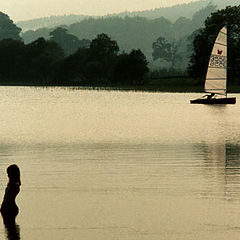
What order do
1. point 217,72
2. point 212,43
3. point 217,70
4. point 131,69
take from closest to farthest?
point 217,70 < point 217,72 < point 212,43 < point 131,69

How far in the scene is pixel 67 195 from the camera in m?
23.6

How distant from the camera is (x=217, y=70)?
109m

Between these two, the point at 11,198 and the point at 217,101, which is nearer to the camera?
the point at 11,198

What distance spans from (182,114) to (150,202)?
189 ft

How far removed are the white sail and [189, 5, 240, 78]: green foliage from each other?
46.3 m

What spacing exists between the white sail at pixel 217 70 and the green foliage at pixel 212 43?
4628 centimetres

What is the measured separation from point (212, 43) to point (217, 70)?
5282 cm

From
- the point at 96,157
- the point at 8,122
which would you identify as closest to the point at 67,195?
the point at 96,157

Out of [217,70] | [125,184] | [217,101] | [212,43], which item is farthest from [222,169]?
Result: [212,43]

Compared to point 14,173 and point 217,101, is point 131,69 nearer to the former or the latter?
point 217,101

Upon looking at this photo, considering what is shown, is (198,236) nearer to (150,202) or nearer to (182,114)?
(150,202)

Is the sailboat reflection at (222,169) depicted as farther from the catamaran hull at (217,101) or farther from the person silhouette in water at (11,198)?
the catamaran hull at (217,101)

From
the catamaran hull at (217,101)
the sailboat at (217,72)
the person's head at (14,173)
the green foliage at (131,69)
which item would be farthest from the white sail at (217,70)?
the person's head at (14,173)

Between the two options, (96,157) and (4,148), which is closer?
(96,157)
